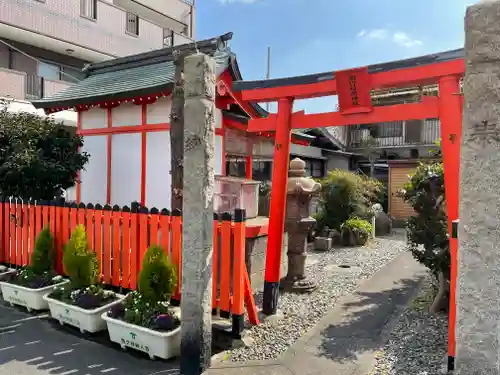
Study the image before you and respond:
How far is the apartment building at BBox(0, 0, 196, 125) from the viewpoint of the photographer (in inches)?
472

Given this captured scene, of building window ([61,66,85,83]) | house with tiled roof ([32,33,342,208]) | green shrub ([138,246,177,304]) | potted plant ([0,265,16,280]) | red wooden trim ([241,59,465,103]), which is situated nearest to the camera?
red wooden trim ([241,59,465,103])

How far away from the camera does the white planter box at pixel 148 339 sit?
405 cm

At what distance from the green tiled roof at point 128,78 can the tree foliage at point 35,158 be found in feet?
5.41

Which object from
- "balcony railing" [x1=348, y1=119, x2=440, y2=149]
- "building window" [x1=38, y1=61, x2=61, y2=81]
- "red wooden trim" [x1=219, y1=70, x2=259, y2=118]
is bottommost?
"red wooden trim" [x1=219, y1=70, x2=259, y2=118]

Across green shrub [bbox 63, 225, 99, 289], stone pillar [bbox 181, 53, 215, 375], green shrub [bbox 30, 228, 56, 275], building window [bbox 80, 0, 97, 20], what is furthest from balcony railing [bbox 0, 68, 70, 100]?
stone pillar [bbox 181, 53, 215, 375]

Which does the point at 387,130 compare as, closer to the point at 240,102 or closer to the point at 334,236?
the point at 334,236

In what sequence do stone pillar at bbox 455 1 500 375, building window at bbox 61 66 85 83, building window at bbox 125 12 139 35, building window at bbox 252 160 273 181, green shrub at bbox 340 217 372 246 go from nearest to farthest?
stone pillar at bbox 455 1 500 375 → green shrub at bbox 340 217 372 246 → building window at bbox 61 66 85 83 → building window at bbox 125 12 139 35 → building window at bbox 252 160 273 181

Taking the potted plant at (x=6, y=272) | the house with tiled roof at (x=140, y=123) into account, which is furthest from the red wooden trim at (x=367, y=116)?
the potted plant at (x=6, y=272)

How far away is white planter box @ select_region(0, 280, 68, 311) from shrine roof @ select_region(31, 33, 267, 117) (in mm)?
4228

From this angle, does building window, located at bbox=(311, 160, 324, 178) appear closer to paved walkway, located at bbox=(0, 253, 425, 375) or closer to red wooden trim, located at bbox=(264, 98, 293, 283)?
paved walkway, located at bbox=(0, 253, 425, 375)

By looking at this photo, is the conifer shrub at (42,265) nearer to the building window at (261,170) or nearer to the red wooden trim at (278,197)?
the red wooden trim at (278,197)

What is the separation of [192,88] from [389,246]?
Result: 9555 millimetres

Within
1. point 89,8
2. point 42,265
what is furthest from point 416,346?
point 89,8

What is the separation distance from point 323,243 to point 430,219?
554 cm
